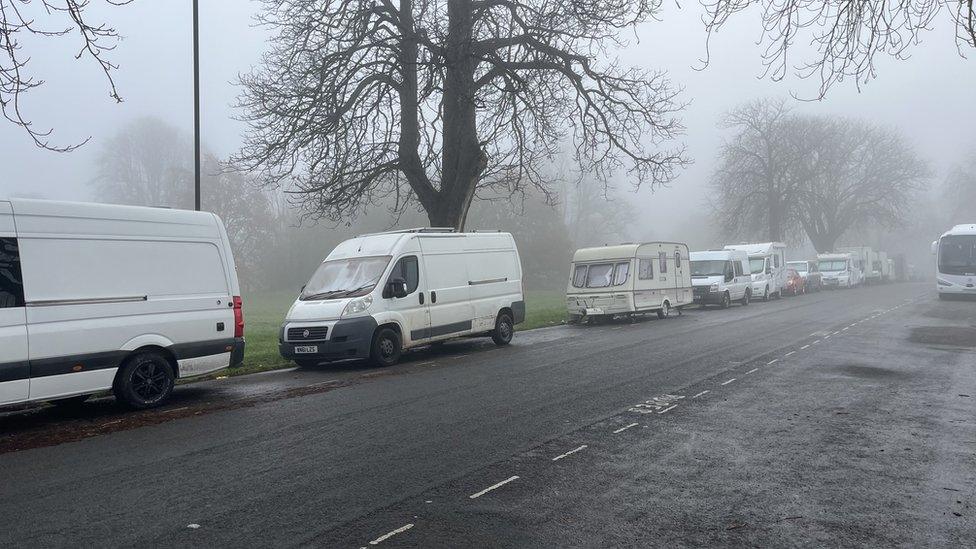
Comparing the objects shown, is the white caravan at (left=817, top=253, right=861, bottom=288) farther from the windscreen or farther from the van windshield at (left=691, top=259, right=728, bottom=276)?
the van windshield at (left=691, top=259, right=728, bottom=276)

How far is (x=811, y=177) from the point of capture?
59656mm

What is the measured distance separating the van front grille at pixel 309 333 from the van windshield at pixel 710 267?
22108 mm

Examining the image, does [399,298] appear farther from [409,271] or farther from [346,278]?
[346,278]

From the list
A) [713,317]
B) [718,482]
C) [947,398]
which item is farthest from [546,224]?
[718,482]

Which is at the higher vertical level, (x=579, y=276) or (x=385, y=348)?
(x=579, y=276)

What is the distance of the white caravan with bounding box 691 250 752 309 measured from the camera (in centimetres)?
3084

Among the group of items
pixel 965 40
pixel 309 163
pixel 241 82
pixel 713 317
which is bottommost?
pixel 713 317

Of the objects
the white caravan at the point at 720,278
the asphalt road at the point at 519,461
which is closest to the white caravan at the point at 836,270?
the white caravan at the point at 720,278

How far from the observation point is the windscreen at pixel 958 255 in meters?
33.5

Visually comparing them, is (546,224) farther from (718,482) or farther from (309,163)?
(718,482)

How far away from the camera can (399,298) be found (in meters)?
14.0

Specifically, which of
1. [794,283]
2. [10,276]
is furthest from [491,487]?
[794,283]

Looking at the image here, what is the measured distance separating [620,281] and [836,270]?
3671 cm

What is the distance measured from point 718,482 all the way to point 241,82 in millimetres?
17586
